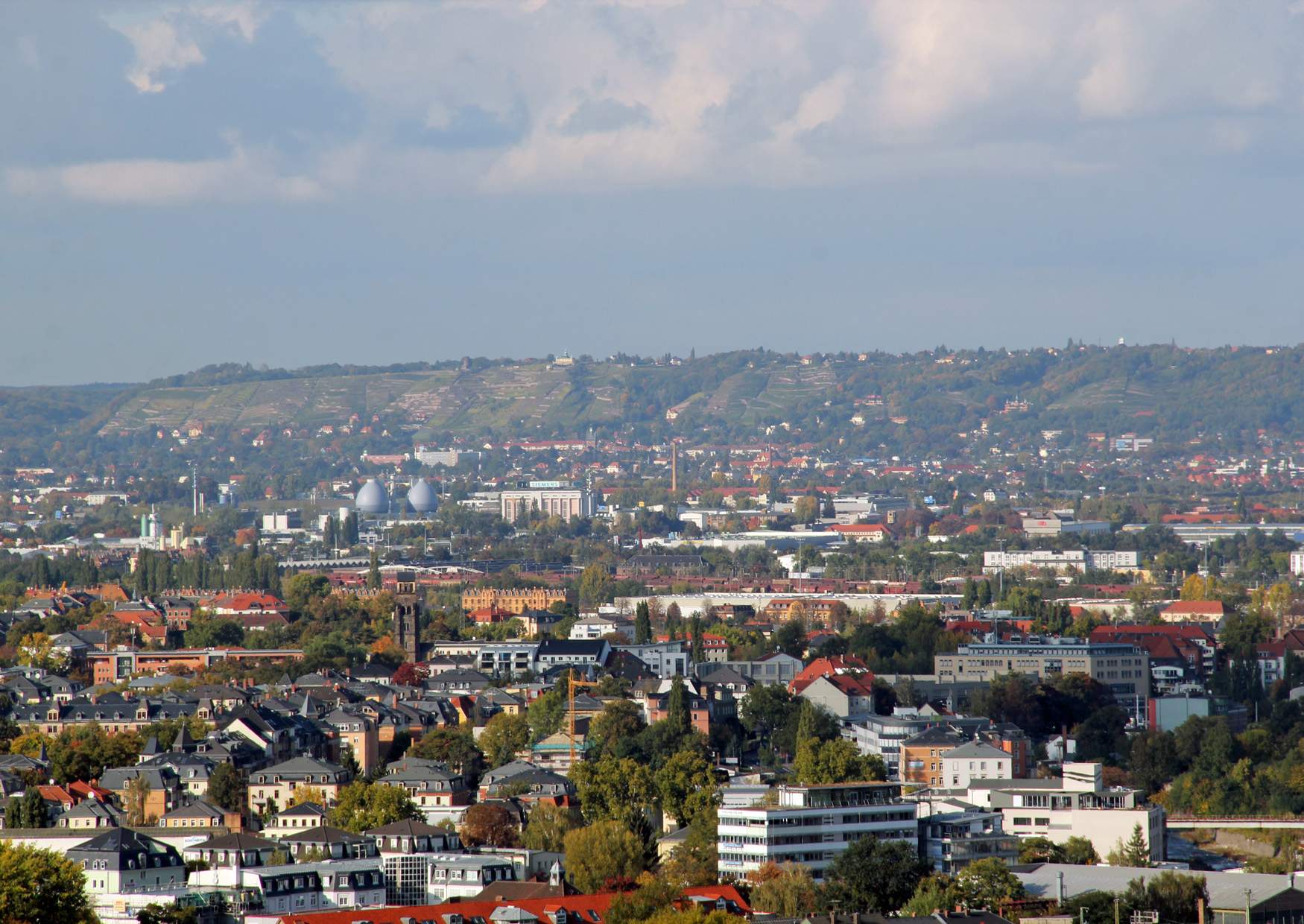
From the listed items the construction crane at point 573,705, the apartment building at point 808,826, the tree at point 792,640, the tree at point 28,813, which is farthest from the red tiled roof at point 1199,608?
the tree at point 28,813

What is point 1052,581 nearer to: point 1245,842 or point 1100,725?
point 1100,725

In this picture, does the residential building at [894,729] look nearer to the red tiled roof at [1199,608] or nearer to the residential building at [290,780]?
the residential building at [290,780]

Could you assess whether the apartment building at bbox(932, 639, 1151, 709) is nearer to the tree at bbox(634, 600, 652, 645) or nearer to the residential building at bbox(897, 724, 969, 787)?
the tree at bbox(634, 600, 652, 645)

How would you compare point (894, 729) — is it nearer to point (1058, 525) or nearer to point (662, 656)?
point (662, 656)

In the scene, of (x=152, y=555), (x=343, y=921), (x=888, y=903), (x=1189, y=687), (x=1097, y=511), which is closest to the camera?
(x=343, y=921)

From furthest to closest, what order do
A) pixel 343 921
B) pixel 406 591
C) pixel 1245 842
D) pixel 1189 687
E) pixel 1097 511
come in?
pixel 1097 511
pixel 406 591
pixel 1189 687
pixel 1245 842
pixel 343 921

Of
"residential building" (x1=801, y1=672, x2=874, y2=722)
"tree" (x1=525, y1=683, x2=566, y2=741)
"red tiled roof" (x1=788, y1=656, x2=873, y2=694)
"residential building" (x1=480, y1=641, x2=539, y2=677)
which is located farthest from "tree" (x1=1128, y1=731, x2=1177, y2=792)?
"residential building" (x1=480, y1=641, x2=539, y2=677)

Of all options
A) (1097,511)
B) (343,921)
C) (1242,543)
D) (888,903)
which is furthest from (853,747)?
(1097,511)
